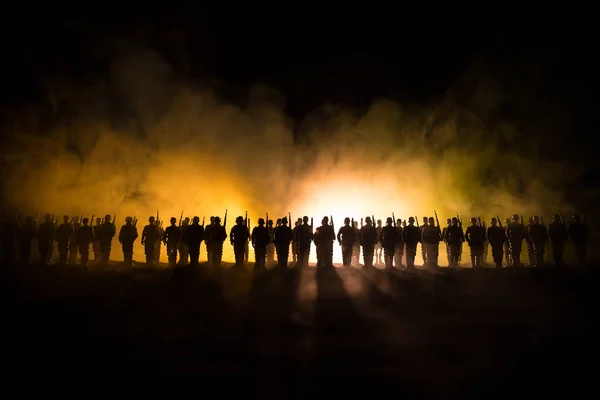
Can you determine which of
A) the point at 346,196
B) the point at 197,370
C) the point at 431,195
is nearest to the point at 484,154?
the point at 431,195

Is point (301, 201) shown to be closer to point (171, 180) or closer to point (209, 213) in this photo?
point (209, 213)

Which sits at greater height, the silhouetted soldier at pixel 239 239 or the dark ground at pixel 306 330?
the silhouetted soldier at pixel 239 239

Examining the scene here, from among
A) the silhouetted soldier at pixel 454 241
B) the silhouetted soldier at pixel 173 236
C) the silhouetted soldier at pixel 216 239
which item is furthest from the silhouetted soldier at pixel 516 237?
the silhouetted soldier at pixel 173 236

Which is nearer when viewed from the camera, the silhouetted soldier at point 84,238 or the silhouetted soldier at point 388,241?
the silhouetted soldier at point 388,241

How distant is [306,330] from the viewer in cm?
997

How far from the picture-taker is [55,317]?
10406 millimetres

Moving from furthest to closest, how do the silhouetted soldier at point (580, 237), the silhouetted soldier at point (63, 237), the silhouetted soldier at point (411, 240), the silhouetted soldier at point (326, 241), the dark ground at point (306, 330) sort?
1. the silhouetted soldier at point (63, 237)
2. the silhouetted soldier at point (580, 237)
3. the silhouetted soldier at point (411, 240)
4. the silhouetted soldier at point (326, 241)
5. the dark ground at point (306, 330)

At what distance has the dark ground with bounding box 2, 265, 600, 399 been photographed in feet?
27.2

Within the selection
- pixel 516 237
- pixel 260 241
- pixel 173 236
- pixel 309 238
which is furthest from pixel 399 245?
pixel 173 236

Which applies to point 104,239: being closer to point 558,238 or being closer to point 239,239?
point 239,239

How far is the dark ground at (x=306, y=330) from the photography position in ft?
Answer: 27.2

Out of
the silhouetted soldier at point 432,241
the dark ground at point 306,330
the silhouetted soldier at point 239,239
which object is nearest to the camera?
the dark ground at point 306,330

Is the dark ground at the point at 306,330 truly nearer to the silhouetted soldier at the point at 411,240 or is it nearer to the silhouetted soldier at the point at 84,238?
the silhouetted soldier at the point at 411,240

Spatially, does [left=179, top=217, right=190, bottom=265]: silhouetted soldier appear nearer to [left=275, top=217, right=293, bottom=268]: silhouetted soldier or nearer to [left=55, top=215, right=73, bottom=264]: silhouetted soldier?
[left=275, top=217, right=293, bottom=268]: silhouetted soldier
